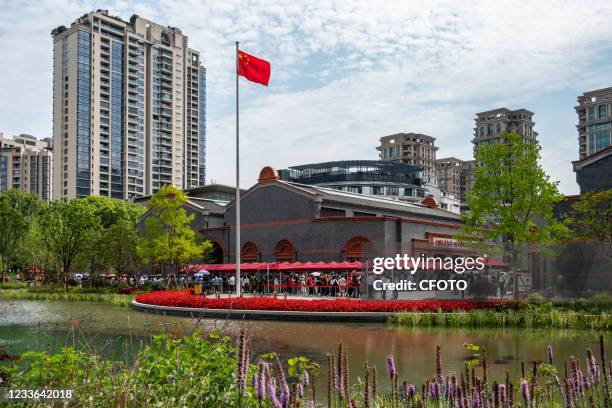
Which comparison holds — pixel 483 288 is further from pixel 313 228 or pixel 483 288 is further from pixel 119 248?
pixel 119 248

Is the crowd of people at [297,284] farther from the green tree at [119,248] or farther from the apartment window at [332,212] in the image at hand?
the apartment window at [332,212]

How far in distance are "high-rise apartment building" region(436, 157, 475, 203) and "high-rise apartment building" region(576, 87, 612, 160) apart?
46.3 m

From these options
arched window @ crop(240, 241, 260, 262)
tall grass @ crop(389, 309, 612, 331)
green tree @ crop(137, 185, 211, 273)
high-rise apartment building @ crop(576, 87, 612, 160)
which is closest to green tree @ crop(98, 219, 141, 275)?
green tree @ crop(137, 185, 211, 273)

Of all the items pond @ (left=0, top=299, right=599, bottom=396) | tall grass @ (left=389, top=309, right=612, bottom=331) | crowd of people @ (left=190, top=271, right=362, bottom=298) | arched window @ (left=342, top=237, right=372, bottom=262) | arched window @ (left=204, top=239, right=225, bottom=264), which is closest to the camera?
pond @ (left=0, top=299, right=599, bottom=396)

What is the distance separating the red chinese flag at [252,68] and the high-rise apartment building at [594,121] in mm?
123208

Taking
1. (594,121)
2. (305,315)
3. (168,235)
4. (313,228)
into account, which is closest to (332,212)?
(313,228)

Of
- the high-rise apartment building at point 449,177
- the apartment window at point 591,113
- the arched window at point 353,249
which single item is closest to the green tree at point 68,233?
the arched window at point 353,249

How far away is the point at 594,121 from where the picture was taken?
143m

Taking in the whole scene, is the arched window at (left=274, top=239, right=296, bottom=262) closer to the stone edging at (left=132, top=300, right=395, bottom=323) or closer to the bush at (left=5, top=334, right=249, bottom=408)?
the stone edging at (left=132, top=300, right=395, bottom=323)

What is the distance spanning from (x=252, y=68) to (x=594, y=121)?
129385 mm

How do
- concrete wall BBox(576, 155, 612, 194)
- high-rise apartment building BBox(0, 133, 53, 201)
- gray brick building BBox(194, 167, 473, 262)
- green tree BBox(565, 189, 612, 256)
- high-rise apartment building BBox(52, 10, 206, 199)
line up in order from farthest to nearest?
1. high-rise apartment building BBox(0, 133, 53, 201)
2. high-rise apartment building BBox(52, 10, 206, 199)
3. gray brick building BBox(194, 167, 473, 262)
4. concrete wall BBox(576, 155, 612, 194)
5. green tree BBox(565, 189, 612, 256)

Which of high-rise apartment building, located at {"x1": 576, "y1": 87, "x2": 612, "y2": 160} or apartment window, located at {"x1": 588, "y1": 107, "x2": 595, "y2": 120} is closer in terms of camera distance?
high-rise apartment building, located at {"x1": 576, "y1": 87, "x2": 612, "y2": 160}

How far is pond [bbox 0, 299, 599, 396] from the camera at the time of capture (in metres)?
14.3

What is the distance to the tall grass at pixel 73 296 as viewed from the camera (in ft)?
133
